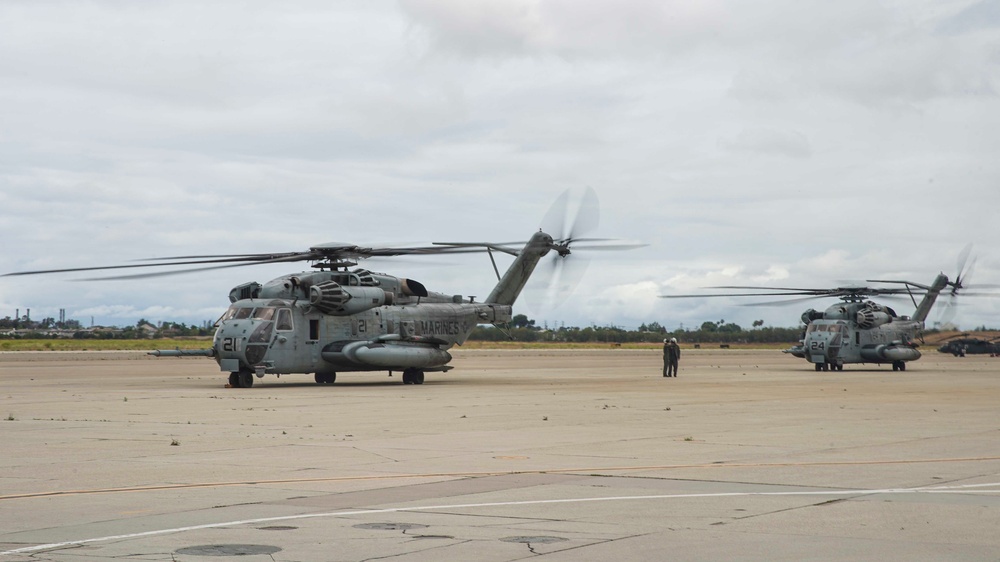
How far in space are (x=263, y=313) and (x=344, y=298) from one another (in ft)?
8.73

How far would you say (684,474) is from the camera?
13.8 metres

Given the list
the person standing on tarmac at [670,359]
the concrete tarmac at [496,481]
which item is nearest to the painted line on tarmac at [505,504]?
the concrete tarmac at [496,481]

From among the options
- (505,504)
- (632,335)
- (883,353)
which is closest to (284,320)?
(505,504)

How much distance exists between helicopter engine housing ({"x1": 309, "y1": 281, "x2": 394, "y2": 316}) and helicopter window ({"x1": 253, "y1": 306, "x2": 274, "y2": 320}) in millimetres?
1417

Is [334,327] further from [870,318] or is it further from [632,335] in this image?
[632,335]

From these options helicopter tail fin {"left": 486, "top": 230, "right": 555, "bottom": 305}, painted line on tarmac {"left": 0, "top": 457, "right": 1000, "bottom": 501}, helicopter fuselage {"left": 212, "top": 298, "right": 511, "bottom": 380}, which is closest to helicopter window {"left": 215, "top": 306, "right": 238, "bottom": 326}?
helicopter fuselage {"left": 212, "top": 298, "right": 511, "bottom": 380}

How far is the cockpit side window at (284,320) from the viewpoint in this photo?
35.5 metres

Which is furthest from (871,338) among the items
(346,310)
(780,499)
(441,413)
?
(780,499)

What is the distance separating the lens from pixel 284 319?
117 ft

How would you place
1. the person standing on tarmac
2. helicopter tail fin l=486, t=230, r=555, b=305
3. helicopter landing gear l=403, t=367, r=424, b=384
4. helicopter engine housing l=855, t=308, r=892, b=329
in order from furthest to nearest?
helicopter engine housing l=855, t=308, r=892, b=329
the person standing on tarmac
helicopter tail fin l=486, t=230, r=555, b=305
helicopter landing gear l=403, t=367, r=424, b=384

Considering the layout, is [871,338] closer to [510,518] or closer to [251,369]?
[251,369]

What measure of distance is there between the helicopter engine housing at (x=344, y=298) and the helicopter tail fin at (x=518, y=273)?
611 centimetres

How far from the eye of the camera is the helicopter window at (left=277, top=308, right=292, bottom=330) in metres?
35.5

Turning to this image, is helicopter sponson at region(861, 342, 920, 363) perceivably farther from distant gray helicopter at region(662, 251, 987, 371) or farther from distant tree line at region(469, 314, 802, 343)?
distant tree line at region(469, 314, 802, 343)
